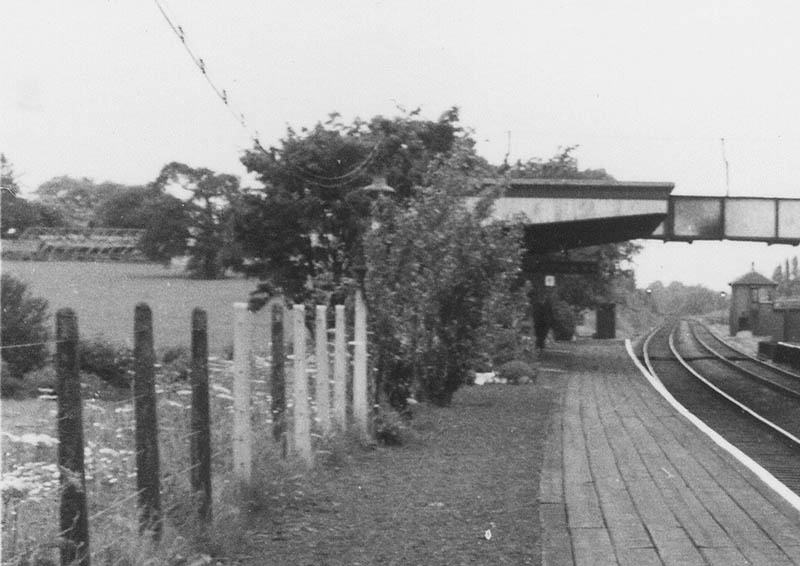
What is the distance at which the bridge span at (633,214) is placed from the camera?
106 ft

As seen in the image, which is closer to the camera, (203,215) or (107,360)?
(107,360)

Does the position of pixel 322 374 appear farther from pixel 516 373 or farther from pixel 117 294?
pixel 516 373

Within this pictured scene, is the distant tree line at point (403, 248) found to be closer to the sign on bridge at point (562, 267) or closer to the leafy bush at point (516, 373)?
the leafy bush at point (516, 373)

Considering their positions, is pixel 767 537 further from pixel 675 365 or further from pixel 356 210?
pixel 675 365

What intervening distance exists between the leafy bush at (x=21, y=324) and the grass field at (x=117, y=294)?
16 cm

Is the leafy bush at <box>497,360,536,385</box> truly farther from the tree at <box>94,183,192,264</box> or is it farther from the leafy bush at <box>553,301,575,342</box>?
the leafy bush at <box>553,301,575,342</box>

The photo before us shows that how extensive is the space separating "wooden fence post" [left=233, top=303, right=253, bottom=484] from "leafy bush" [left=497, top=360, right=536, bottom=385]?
1985cm

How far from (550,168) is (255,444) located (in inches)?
2377

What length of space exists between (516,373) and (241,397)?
20.5m

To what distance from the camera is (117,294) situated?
562 inches

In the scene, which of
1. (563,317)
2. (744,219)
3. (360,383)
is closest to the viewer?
(360,383)

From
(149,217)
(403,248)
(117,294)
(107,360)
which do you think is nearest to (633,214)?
(403,248)

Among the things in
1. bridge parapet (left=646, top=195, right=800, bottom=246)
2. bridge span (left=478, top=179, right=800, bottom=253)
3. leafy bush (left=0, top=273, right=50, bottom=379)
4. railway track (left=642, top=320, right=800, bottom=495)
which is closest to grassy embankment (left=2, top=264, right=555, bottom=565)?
leafy bush (left=0, top=273, right=50, bottom=379)

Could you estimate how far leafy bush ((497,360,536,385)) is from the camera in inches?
1124
